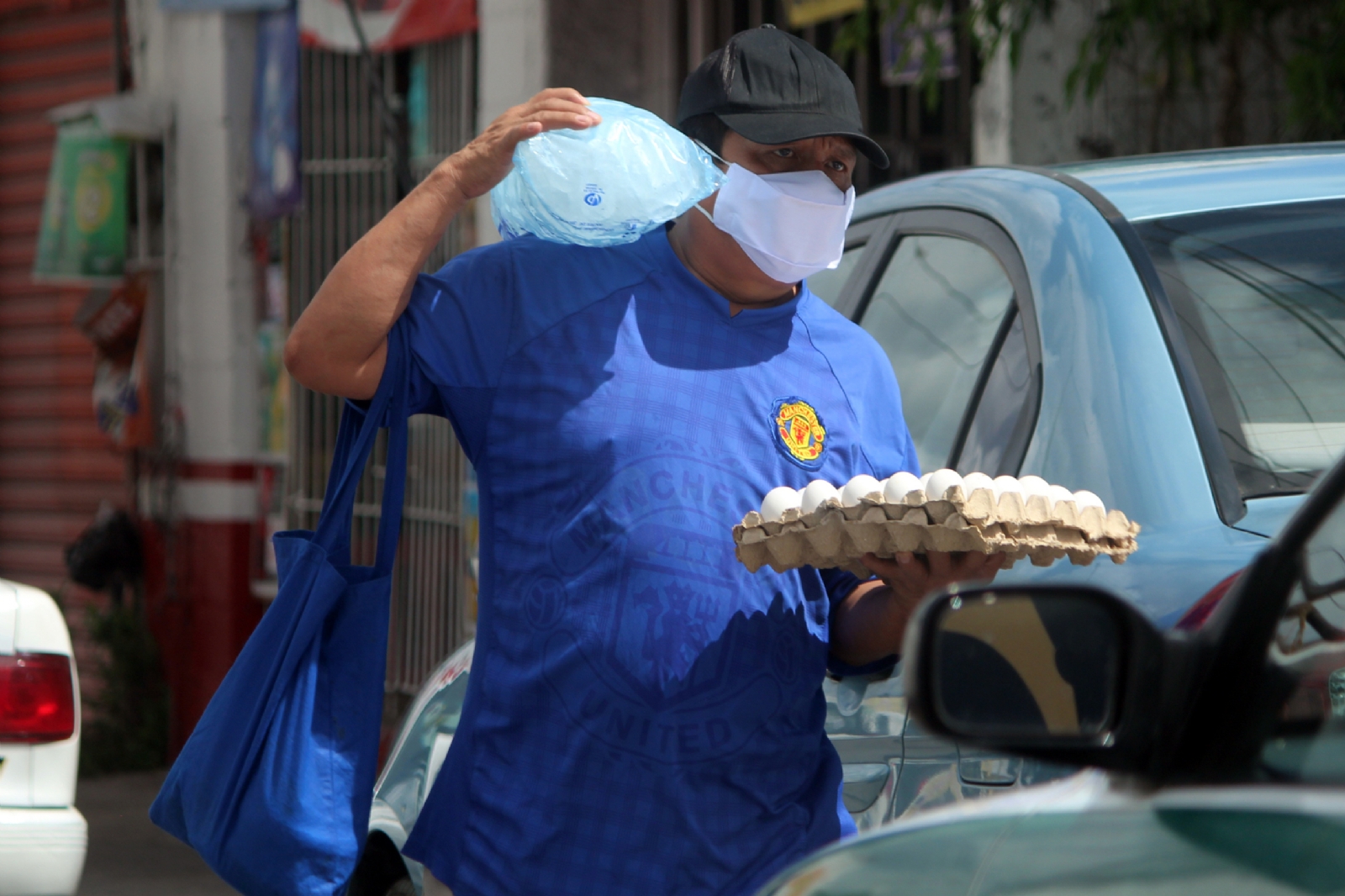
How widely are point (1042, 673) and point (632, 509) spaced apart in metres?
0.90

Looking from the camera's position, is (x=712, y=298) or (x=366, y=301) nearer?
(x=366, y=301)

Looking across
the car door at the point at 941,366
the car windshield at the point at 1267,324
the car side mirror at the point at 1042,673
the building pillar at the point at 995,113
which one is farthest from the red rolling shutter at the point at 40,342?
the car side mirror at the point at 1042,673

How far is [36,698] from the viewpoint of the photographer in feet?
13.3

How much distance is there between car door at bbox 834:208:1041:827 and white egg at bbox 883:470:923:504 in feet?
1.21

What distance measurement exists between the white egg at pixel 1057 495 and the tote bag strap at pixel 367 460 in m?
0.87

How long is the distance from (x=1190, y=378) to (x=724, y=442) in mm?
633

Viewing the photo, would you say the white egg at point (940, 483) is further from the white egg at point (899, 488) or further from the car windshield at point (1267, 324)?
the car windshield at point (1267, 324)

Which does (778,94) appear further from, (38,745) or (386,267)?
(38,745)

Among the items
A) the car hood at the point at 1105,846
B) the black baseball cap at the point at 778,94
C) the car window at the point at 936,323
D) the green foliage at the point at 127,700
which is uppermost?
the black baseball cap at the point at 778,94

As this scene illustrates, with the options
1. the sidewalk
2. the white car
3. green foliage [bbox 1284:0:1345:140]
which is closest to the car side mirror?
the white car

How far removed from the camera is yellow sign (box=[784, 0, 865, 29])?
21.2 feet

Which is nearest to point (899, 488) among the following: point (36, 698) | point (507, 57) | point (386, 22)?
point (36, 698)

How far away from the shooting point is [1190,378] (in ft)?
7.62

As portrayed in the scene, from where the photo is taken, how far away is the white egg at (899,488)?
80.7 inches
